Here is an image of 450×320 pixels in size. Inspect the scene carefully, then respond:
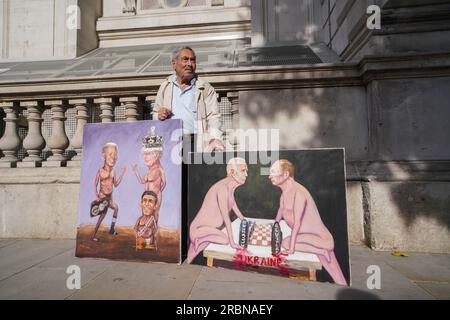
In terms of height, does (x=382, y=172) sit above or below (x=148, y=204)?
above

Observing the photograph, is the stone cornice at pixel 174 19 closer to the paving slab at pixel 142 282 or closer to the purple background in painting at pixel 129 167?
the purple background in painting at pixel 129 167

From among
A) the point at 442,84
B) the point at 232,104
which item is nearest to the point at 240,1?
the point at 232,104

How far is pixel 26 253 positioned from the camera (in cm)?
311

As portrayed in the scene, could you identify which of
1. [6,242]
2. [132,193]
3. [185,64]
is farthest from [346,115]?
[6,242]

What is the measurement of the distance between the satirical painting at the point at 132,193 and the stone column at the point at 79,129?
→ 117 cm

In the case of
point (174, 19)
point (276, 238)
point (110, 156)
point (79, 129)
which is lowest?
point (276, 238)

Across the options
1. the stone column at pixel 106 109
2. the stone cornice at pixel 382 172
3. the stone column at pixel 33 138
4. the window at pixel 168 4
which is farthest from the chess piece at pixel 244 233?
the window at pixel 168 4

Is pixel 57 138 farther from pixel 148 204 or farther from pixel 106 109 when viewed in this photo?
pixel 148 204

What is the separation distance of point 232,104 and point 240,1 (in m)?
5.96

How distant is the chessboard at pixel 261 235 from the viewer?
239cm

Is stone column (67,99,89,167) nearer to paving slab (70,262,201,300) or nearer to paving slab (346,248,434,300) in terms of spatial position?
paving slab (70,262,201,300)

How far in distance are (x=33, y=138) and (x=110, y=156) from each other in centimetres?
207

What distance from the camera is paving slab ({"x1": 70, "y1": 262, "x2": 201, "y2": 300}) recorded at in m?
1.99

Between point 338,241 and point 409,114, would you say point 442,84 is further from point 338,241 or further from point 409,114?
point 338,241
